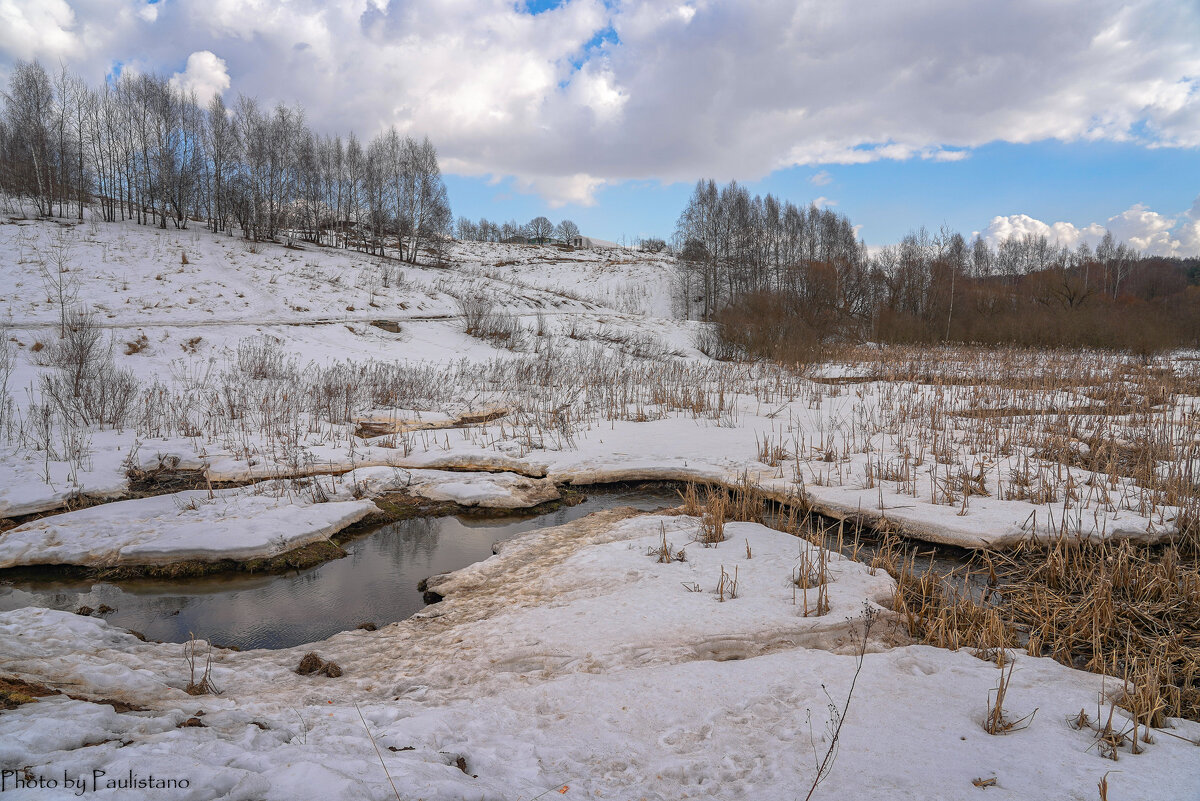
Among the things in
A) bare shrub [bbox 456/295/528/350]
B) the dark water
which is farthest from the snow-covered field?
bare shrub [bbox 456/295/528/350]

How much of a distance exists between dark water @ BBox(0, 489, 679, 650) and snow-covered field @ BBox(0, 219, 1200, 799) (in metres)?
0.37

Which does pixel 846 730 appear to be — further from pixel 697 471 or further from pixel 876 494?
pixel 697 471

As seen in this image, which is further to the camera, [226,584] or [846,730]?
[226,584]

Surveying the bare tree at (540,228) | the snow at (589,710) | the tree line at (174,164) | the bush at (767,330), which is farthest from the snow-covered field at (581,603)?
the bare tree at (540,228)

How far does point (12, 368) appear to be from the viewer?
40.8 ft

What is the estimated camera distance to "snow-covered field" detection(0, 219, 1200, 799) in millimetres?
2250

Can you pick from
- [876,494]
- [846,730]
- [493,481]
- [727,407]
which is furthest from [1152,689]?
[727,407]

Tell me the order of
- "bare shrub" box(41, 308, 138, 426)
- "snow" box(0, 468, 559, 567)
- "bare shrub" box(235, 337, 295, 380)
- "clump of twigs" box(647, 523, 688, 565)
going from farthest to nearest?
"bare shrub" box(235, 337, 295, 380) → "bare shrub" box(41, 308, 138, 426) → "snow" box(0, 468, 559, 567) → "clump of twigs" box(647, 523, 688, 565)

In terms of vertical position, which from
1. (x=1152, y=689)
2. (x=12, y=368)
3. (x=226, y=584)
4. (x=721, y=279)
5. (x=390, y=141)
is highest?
(x=390, y=141)

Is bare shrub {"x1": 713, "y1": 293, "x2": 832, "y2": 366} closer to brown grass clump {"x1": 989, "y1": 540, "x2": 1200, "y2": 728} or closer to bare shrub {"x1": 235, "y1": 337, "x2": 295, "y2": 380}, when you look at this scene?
brown grass clump {"x1": 989, "y1": 540, "x2": 1200, "y2": 728}

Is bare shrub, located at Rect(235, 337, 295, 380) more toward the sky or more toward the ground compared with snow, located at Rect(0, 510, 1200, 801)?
more toward the sky

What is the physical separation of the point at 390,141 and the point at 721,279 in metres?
26.6

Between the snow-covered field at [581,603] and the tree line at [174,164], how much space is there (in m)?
22.4

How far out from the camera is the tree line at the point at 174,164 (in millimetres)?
30641
